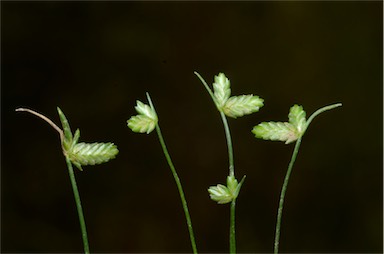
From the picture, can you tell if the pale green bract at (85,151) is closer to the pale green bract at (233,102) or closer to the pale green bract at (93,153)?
the pale green bract at (93,153)

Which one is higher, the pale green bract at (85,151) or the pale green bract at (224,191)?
the pale green bract at (85,151)

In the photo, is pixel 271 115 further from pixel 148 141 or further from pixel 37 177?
pixel 37 177

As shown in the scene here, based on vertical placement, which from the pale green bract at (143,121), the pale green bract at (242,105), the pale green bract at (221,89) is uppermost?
the pale green bract at (221,89)

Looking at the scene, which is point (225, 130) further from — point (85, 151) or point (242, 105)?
point (85, 151)

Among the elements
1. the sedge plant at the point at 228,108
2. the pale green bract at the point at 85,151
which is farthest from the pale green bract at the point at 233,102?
the pale green bract at the point at 85,151

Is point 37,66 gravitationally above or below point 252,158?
above

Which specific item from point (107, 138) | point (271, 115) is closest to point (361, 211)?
point (271, 115)
